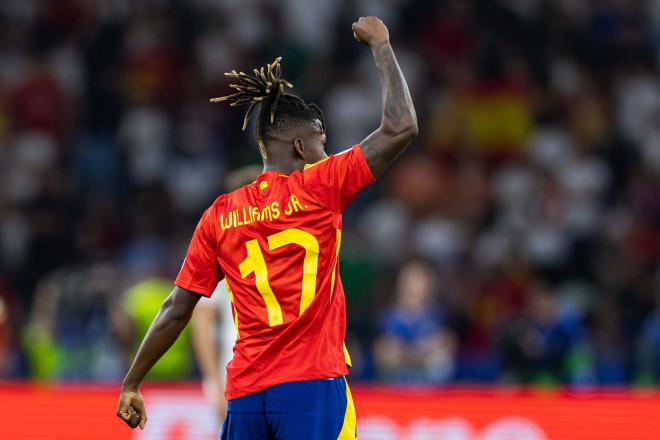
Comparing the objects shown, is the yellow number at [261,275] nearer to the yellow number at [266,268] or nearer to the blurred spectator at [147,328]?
the yellow number at [266,268]

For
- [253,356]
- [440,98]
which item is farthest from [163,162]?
[253,356]

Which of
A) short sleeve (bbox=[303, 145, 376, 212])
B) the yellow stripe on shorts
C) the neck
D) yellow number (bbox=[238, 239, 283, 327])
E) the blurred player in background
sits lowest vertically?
the yellow stripe on shorts

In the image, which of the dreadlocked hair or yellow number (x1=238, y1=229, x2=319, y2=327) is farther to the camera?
the dreadlocked hair

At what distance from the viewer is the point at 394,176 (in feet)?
43.8

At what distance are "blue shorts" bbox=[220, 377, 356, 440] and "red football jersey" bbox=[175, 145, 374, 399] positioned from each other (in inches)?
1.5

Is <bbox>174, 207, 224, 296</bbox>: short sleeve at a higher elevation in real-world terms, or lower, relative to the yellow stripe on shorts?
higher

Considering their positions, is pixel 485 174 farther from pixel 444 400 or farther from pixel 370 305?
pixel 444 400

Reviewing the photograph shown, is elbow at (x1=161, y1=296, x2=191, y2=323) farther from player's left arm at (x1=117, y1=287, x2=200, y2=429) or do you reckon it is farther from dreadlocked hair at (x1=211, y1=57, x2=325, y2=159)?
dreadlocked hair at (x1=211, y1=57, x2=325, y2=159)

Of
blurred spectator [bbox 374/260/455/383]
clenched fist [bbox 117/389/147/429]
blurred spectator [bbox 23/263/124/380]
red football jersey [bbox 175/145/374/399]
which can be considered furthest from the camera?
blurred spectator [bbox 23/263/124/380]

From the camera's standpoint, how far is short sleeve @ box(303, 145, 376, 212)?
4629 millimetres

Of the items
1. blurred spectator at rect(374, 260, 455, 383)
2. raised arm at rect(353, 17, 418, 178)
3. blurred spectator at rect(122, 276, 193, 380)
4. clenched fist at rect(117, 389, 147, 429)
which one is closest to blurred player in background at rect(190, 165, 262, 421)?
clenched fist at rect(117, 389, 147, 429)

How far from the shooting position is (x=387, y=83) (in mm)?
4691

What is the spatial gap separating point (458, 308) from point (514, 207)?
1413 millimetres

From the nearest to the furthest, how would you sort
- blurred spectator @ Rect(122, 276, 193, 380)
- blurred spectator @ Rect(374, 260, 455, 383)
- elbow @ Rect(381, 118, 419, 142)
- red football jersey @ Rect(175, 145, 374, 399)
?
elbow @ Rect(381, 118, 419, 142) → red football jersey @ Rect(175, 145, 374, 399) → blurred spectator @ Rect(374, 260, 455, 383) → blurred spectator @ Rect(122, 276, 193, 380)
